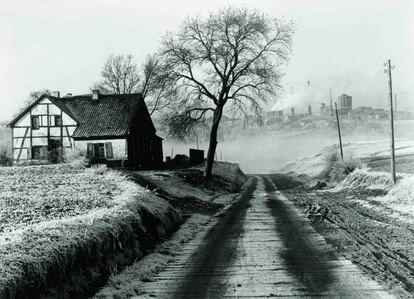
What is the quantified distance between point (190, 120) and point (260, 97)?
5.93m

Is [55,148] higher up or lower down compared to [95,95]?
lower down

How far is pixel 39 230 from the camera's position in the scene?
1016cm

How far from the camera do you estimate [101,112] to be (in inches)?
1849

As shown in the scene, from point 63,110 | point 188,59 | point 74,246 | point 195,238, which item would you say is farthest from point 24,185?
point 63,110

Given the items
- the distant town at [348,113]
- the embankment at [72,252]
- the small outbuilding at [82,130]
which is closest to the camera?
the embankment at [72,252]

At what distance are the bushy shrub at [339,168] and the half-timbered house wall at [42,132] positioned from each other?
82.5 feet

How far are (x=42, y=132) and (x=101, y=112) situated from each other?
19.3 feet

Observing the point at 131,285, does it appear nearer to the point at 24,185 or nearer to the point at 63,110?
the point at 24,185

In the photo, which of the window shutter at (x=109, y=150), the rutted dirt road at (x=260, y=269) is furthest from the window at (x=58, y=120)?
the rutted dirt road at (x=260, y=269)

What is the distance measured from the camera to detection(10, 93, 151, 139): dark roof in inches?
1768

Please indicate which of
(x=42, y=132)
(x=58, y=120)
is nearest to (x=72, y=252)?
(x=58, y=120)

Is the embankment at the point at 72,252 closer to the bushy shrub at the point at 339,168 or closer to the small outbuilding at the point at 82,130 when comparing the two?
the small outbuilding at the point at 82,130

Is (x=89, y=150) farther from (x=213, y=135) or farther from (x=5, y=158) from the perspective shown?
(x=213, y=135)

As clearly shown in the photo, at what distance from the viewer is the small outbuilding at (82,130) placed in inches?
1757
